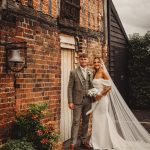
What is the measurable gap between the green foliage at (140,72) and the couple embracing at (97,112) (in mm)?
6786

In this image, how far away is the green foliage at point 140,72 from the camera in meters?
14.6

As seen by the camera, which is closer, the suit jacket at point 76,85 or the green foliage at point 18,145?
the green foliage at point 18,145

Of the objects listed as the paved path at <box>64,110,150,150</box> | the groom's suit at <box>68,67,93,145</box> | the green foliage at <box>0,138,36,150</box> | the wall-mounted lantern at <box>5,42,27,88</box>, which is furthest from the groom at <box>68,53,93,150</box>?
the paved path at <box>64,110,150,150</box>

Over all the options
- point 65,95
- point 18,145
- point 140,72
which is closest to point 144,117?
point 140,72

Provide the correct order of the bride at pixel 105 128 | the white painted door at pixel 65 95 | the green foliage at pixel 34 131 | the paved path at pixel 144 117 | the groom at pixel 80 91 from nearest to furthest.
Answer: the green foliage at pixel 34 131 < the groom at pixel 80 91 < the bride at pixel 105 128 < the white painted door at pixel 65 95 < the paved path at pixel 144 117

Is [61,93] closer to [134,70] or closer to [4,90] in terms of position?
[4,90]

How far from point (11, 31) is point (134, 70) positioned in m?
9.88

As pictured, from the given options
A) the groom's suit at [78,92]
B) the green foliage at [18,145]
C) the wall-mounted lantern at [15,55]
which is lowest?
the green foliage at [18,145]

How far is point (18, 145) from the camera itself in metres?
5.36

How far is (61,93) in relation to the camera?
8055 mm

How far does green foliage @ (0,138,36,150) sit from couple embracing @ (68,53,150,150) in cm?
173

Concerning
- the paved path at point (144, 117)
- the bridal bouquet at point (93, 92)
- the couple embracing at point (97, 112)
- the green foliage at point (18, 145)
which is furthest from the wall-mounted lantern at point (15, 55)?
the paved path at point (144, 117)

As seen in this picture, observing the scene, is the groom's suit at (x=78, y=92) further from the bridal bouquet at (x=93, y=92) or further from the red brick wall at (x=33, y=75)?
the red brick wall at (x=33, y=75)

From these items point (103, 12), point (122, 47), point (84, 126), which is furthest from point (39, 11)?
point (122, 47)
